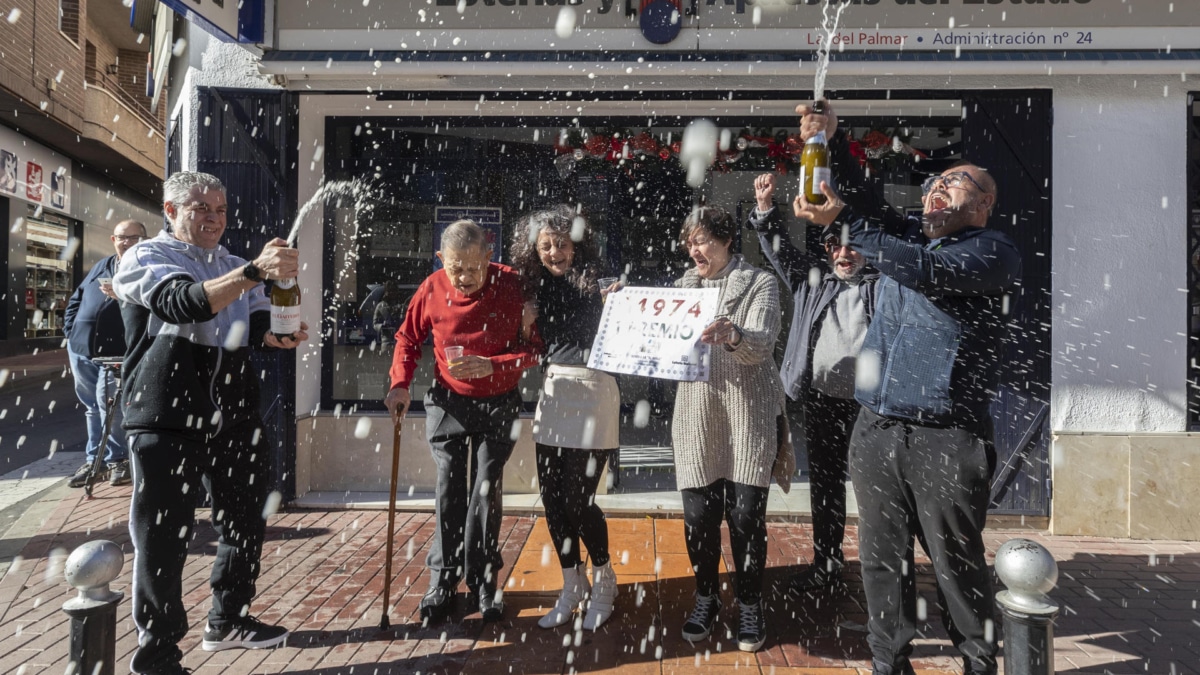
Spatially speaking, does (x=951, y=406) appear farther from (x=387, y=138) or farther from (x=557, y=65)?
(x=387, y=138)

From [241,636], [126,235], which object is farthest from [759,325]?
[126,235]

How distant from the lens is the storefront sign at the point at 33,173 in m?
17.3

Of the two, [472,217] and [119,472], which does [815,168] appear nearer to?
[472,217]

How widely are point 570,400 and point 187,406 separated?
5.30 feet

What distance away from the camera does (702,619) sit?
358 cm

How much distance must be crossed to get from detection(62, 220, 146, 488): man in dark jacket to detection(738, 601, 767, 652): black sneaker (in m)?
5.27

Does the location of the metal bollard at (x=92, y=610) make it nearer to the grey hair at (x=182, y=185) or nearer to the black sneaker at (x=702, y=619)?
the grey hair at (x=182, y=185)

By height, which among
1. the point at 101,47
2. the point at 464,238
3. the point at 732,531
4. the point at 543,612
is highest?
the point at 101,47

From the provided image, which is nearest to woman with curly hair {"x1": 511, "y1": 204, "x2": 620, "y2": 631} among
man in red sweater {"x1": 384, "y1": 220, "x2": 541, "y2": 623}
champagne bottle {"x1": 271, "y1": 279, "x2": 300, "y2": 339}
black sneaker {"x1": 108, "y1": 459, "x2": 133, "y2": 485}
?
man in red sweater {"x1": 384, "y1": 220, "x2": 541, "y2": 623}

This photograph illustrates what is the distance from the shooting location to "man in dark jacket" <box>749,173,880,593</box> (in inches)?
157

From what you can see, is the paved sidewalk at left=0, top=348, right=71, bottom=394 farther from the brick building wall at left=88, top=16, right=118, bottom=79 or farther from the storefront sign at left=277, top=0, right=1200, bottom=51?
the storefront sign at left=277, top=0, right=1200, bottom=51

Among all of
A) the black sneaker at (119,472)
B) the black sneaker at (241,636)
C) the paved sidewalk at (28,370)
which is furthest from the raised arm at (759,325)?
the paved sidewalk at (28,370)

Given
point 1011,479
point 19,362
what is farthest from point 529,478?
point 19,362

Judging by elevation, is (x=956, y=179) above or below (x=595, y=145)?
below
